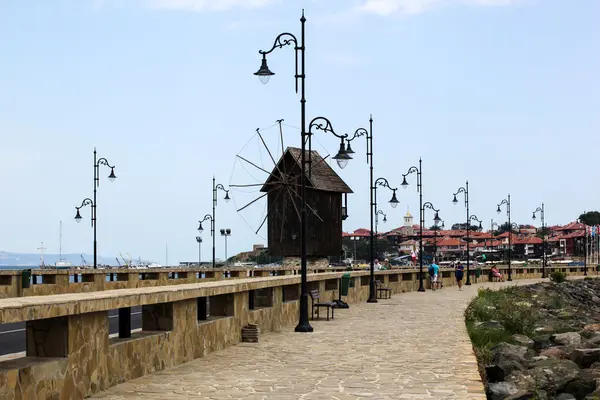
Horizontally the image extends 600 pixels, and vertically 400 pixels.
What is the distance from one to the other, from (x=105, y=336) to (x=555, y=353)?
1248 cm

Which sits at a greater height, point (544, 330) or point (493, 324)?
point (493, 324)

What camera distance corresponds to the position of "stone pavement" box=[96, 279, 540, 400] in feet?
37.4

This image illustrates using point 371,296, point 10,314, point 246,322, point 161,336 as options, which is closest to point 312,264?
point 371,296

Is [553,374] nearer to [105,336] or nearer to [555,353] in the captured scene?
[555,353]

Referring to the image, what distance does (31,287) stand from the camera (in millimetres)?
29812

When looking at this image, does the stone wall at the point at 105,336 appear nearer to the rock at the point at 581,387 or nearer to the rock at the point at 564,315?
the rock at the point at 581,387

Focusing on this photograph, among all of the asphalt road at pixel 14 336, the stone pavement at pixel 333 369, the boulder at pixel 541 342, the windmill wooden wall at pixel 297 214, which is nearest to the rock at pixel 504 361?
the stone pavement at pixel 333 369

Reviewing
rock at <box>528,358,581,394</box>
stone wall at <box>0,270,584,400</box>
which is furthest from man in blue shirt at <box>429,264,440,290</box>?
stone wall at <box>0,270,584,400</box>

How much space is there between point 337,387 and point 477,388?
6.11 ft

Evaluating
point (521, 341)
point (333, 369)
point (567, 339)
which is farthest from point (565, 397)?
point (567, 339)

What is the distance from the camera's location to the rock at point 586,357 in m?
19.1

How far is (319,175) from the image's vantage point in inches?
2719

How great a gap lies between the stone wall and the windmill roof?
48084mm

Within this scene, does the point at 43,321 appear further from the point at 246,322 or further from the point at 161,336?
the point at 246,322
